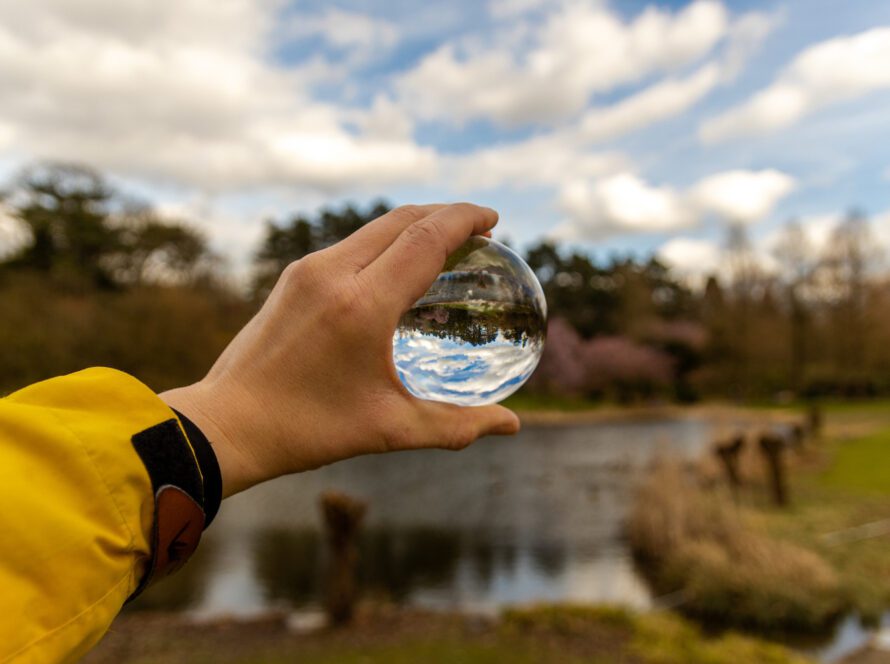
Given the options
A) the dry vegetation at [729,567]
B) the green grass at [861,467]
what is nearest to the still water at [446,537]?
the dry vegetation at [729,567]

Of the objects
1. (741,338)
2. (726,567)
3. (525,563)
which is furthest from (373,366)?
(741,338)

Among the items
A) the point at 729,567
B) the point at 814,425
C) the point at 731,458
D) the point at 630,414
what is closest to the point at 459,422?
the point at 729,567

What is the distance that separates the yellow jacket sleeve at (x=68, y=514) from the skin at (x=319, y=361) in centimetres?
22

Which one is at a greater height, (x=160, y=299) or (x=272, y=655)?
(x=160, y=299)

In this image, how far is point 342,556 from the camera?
23.6 feet

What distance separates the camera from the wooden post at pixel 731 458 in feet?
40.7

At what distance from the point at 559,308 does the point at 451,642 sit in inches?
806

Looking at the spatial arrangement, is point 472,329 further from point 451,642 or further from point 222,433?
point 451,642

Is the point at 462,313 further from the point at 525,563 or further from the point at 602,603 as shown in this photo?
the point at 525,563

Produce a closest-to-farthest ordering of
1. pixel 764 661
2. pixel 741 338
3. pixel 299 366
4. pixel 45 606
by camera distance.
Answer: pixel 45 606 < pixel 299 366 < pixel 764 661 < pixel 741 338

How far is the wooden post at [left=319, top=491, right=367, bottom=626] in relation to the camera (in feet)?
23.4

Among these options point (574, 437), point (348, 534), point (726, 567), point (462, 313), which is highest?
point (462, 313)

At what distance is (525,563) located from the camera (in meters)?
10.1

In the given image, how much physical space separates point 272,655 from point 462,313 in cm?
611
